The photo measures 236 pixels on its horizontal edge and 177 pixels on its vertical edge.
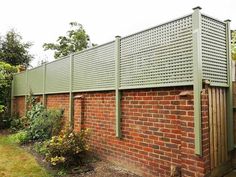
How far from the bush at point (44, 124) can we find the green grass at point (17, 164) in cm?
73

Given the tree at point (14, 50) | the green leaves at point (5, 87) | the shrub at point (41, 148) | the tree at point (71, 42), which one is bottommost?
the shrub at point (41, 148)

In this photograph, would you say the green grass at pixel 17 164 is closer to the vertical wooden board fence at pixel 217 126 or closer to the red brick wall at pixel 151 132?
the red brick wall at pixel 151 132

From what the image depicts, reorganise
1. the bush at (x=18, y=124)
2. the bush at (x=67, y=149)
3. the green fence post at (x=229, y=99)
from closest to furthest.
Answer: the green fence post at (x=229, y=99), the bush at (x=67, y=149), the bush at (x=18, y=124)

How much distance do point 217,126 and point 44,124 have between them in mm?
5603

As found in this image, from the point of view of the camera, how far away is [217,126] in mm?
3699

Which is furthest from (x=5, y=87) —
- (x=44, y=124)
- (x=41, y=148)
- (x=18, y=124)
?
(x=41, y=148)

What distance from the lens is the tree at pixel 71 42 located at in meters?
→ 22.3

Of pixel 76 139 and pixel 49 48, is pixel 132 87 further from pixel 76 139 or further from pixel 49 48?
pixel 49 48

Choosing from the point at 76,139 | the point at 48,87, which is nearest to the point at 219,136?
the point at 76,139

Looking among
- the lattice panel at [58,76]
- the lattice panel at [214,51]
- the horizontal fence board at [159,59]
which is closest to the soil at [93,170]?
the horizontal fence board at [159,59]

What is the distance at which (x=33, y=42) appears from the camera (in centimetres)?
1769

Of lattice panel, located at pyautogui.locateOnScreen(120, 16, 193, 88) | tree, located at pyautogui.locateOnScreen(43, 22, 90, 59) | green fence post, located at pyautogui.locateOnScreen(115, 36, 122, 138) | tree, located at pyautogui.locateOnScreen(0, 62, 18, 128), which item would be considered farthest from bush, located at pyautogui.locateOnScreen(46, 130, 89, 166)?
tree, located at pyautogui.locateOnScreen(43, 22, 90, 59)

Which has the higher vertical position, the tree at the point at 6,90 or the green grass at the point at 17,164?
the tree at the point at 6,90

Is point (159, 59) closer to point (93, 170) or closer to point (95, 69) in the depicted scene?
point (95, 69)
